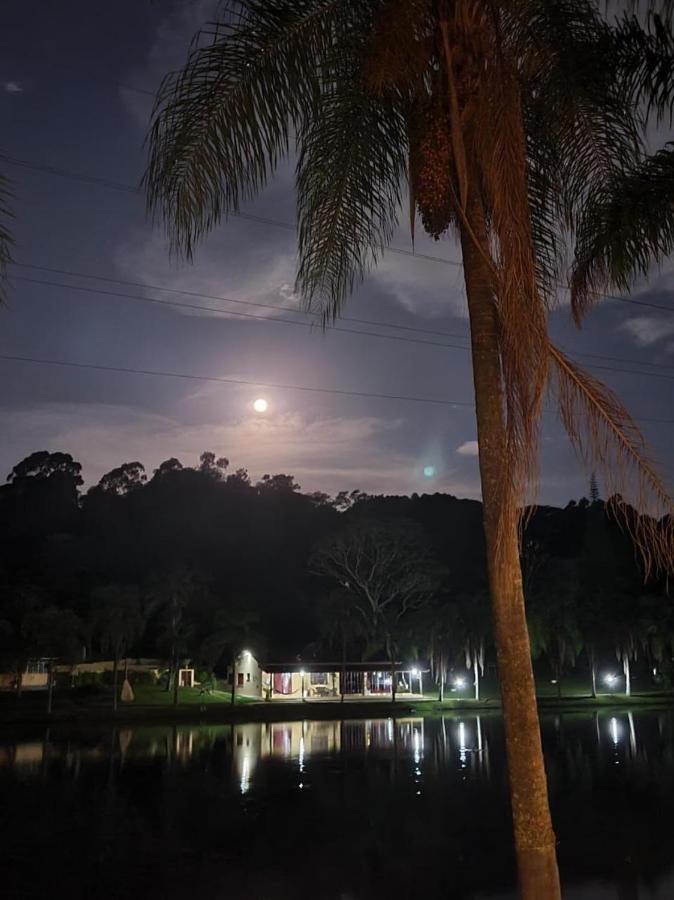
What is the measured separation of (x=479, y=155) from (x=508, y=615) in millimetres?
3594

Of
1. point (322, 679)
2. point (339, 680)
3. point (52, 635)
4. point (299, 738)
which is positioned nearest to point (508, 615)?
point (299, 738)

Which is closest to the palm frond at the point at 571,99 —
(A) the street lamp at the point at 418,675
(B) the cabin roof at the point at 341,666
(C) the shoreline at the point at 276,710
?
(C) the shoreline at the point at 276,710

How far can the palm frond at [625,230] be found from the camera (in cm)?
749

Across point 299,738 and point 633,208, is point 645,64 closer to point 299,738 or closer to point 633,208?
point 633,208

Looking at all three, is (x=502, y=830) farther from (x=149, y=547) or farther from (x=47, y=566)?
(x=149, y=547)

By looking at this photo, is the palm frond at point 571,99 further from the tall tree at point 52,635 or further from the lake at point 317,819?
the tall tree at point 52,635

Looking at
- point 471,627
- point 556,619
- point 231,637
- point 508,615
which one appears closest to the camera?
point 508,615

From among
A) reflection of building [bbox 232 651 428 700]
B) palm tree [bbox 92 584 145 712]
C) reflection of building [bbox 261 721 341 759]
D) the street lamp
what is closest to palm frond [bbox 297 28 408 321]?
reflection of building [bbox 261 721 341 759]

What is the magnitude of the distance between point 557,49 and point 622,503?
411 centimetres

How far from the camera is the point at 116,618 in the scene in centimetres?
5025

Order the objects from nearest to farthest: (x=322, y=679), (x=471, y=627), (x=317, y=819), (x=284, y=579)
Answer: (x=317, y=819), (x=471, y=627), (x=322, y=679), (x=284, y=579)

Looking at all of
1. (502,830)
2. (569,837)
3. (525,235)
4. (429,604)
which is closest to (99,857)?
(502,830)

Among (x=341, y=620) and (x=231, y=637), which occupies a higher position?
(x=341, y=620)

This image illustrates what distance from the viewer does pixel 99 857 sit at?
1572 centimetres
